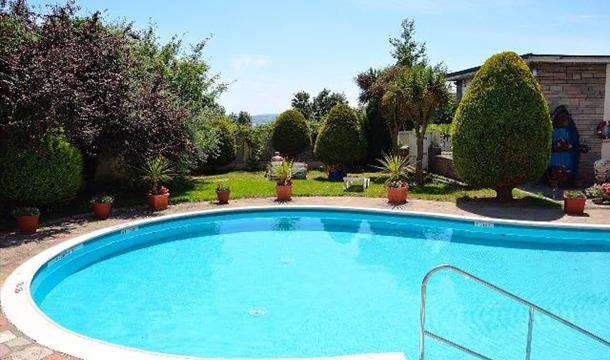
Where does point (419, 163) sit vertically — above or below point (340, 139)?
below

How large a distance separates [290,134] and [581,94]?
1387cm

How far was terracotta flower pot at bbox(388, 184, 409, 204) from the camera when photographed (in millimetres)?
14828

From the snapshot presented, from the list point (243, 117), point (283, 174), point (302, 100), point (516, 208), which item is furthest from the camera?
point (302, 100)

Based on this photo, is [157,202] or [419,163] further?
[419,163]

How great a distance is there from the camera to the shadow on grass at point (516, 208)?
42.6 feet

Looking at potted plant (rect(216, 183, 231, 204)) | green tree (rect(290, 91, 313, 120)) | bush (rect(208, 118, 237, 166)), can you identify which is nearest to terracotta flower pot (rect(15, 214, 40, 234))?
potted plant (rect(216, 183, 231, 204))

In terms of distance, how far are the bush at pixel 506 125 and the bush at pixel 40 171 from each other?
11.6m

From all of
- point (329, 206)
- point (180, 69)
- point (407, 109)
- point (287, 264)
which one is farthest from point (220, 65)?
point (287, 264)

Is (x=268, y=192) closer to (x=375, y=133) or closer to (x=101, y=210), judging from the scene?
(x=101, y=210)

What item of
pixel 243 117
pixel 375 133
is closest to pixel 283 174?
pixel 375 133

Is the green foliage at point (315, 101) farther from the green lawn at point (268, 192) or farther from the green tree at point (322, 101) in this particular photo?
the green lawn at point (268, 192)

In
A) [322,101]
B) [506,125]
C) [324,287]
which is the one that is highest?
[322,101]

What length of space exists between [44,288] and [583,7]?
53.4 ft

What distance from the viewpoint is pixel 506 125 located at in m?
13.9
